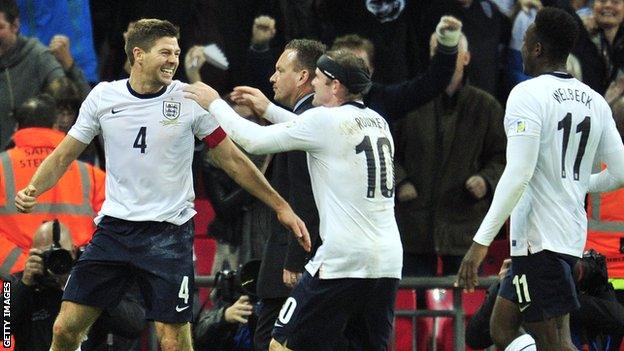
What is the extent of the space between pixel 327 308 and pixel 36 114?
11.3 ft

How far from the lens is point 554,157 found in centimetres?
865

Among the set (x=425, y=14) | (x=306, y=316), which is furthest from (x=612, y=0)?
(x=306, y=316)

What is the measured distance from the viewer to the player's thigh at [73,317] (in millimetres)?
9284

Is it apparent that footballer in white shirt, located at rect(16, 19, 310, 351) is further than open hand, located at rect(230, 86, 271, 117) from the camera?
Yes

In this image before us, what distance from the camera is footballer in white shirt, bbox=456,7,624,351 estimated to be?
857cm

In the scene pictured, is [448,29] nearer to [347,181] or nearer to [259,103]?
[259,103]

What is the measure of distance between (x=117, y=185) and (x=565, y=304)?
266 cm

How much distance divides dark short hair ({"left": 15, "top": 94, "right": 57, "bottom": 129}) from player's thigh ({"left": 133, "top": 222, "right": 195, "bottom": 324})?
6.90 feet

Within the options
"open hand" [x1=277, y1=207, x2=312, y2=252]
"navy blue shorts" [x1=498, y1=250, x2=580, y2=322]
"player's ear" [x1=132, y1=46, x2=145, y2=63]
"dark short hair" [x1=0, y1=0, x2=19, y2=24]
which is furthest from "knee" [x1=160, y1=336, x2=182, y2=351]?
"dark short hair" [x1=0, y1=0, x2=19, y2=24]

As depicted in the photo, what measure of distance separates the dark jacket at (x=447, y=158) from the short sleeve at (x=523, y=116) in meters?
2.88

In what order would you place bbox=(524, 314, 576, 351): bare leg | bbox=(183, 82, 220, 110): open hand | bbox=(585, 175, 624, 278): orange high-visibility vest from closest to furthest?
bbox=(524, 314, 576, 351): bare leg, bbox=(183, 82, 220, 110): open hand, bbox=(585, 175, 624, 278): orange high-visibility vest

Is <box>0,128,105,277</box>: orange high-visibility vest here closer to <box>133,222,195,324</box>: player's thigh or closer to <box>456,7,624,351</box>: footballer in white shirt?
<box>133,222,195,324</box>: player's thigh

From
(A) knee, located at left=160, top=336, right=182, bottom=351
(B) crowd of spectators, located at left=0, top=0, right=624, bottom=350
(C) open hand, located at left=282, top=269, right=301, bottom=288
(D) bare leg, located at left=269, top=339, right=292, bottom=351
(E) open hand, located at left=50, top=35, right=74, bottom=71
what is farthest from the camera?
(E) open hand, located at left=50, top=35, right=74, bottom=71

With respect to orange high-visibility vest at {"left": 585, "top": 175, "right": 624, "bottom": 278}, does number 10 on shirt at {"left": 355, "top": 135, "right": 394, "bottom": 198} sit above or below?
above
